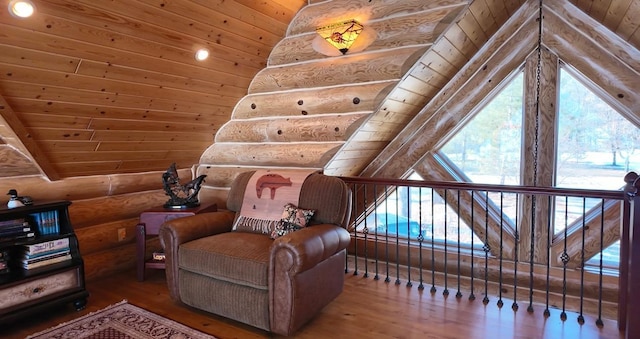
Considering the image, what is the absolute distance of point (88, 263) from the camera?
11.5 feet

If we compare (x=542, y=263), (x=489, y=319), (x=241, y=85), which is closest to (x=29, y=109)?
(x=241, y=85)

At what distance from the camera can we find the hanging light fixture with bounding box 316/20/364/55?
122 inches

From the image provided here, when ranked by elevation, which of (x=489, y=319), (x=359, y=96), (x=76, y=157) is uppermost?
(x=359, y=96)

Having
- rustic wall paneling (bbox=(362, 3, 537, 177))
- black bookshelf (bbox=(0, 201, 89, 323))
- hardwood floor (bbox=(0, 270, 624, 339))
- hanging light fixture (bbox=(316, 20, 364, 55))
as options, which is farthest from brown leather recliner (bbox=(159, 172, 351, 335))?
rustic wall paneling (bbox=(362, 3, 537, 177))

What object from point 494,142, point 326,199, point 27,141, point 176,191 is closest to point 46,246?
point 27,141

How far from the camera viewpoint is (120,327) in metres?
2.65

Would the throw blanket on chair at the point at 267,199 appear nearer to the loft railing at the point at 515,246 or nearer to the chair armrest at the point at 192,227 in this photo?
the chair armrest at the point at 192,227

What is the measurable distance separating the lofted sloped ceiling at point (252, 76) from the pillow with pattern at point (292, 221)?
→ 2.56 ft

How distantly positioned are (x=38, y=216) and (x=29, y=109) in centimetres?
80

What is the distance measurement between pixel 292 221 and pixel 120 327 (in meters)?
1.33

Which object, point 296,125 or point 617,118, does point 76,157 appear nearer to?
point 296,125

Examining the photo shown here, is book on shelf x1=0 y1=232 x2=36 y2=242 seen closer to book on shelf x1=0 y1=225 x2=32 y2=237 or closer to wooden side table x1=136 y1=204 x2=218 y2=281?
book on shelf x1=0 y1=225 x2=32 y2=237

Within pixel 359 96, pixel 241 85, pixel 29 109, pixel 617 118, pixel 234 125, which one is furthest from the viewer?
pixel 234 125

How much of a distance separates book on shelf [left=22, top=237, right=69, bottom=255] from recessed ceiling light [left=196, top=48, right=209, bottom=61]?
170 cm
